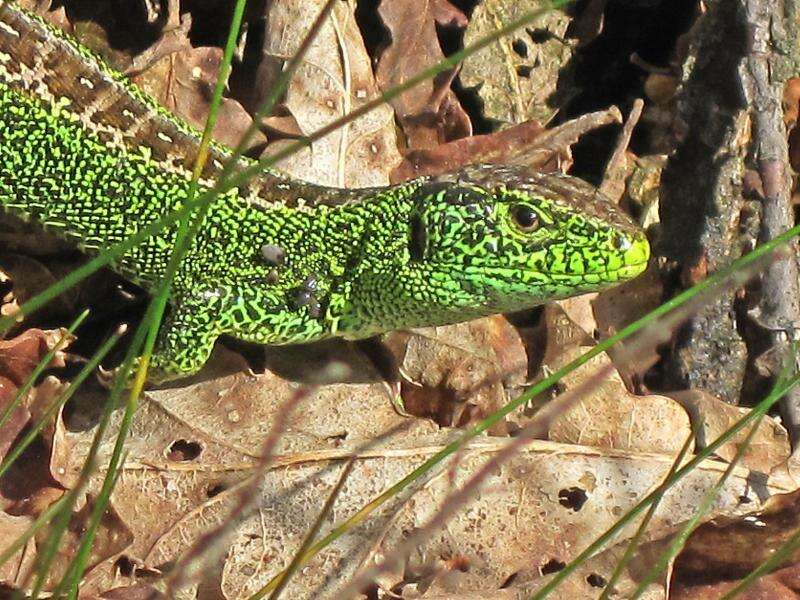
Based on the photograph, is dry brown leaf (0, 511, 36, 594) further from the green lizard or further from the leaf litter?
the green lizard

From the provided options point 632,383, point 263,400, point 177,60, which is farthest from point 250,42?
point 632,383

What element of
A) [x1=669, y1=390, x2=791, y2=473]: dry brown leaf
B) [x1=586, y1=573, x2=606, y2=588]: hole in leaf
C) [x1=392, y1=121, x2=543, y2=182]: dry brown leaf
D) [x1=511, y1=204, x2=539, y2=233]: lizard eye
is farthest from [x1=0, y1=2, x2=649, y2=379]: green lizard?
[x1=586, y1=573, x2=606, y2=588]: hole in leaf

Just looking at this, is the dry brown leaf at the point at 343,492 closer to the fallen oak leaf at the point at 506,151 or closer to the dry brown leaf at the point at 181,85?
the fallen oak leaf at the point at 506,151

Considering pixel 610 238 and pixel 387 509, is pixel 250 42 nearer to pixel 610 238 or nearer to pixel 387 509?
pixel 610 238

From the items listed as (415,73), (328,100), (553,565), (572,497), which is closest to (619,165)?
(415,73)

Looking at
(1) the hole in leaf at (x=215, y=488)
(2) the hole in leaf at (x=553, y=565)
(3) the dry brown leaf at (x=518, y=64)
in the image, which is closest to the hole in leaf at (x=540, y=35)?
(3) the dry brown leaf at (x=518, y=64)

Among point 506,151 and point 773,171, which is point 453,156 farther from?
point 773,171
